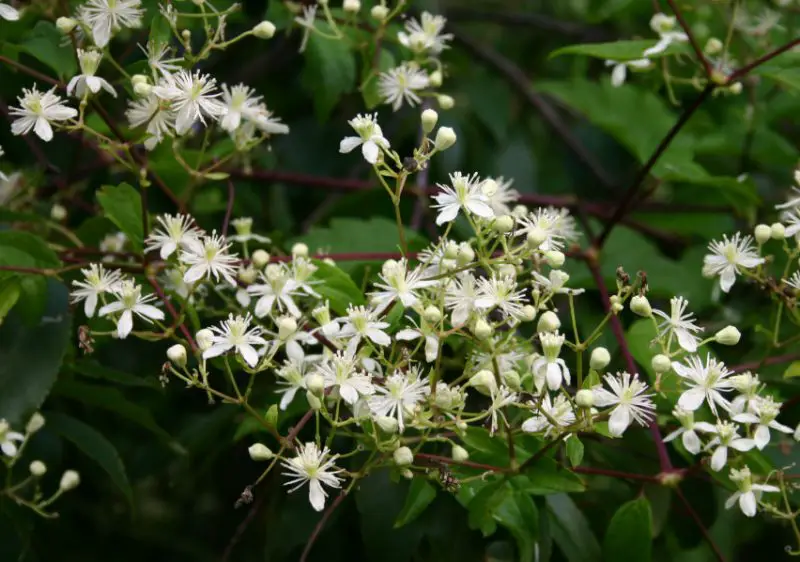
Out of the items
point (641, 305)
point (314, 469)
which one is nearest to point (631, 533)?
point (641, 305)

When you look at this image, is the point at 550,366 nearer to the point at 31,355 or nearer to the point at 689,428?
the point at 689,428

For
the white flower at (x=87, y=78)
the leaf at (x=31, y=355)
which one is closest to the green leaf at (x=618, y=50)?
the white flower at (x=87, y=78)

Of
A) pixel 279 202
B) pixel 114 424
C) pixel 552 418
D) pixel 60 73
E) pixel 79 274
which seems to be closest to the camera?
pixel 552 418

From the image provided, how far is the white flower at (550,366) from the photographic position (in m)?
1.15

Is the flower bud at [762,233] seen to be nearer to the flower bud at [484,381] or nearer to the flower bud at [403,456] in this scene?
the flower bud at [484,381]

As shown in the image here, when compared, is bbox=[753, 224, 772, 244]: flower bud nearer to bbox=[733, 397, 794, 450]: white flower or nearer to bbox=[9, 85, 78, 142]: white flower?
bbox=[733, 397, 794, 450]: white flower

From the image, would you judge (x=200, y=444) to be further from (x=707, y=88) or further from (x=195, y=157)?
(x=707, y=88)

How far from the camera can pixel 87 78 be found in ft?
4.36

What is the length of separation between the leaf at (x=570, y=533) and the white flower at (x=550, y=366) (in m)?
0.35

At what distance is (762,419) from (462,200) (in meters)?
0.46

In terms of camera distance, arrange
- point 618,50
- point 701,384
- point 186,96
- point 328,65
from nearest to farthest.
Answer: point 701,384 → point 186,96 → point 618,50 → point 328,65

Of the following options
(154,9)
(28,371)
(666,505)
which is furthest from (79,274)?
(666,505)

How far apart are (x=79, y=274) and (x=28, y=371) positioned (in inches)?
7.1

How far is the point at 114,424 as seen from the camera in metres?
2.12
